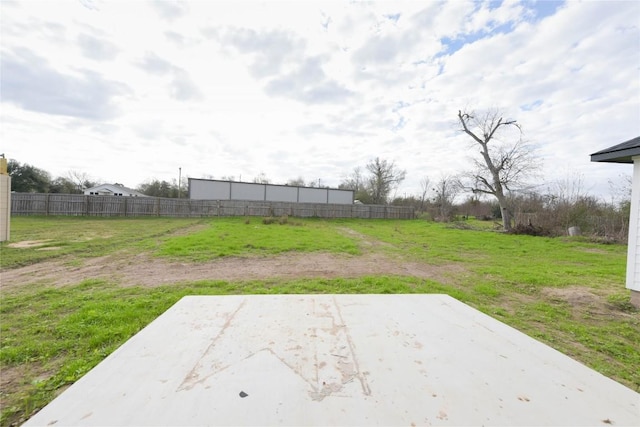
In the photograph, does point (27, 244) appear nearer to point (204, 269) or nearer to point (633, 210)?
point (204, 269)

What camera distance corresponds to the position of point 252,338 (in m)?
1.55

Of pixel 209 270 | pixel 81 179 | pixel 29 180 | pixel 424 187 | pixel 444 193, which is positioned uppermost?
pixel 424 187

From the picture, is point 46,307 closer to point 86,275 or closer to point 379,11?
point 86,275

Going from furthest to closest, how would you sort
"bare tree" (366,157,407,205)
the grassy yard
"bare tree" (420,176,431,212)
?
"bare tree" (420,176,431,212) → "bare tree" (366,157,407,205) → the grassy yard

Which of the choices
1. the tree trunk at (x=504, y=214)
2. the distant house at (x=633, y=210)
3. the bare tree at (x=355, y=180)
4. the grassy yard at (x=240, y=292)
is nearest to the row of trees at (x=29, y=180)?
the grassy yard at (x=240, y=292)

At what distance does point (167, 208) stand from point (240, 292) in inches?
657

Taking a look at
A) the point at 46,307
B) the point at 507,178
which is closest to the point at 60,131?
the point at 46,307

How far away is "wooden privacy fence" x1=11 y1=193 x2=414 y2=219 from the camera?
1514 cm

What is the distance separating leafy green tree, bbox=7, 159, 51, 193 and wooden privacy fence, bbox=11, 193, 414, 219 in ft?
34.8

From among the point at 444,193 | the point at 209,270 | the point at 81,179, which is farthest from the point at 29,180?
the point at 444,193

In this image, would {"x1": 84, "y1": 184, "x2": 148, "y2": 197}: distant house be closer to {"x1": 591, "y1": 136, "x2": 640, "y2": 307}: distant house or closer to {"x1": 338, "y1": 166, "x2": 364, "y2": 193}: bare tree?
{"x1": 338, "y1": 166, "x2": 364, "y2": 193}: bare tree

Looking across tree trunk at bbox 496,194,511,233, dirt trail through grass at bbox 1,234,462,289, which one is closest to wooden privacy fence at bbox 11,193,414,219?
tree trunk at bbox 496,194,511,233

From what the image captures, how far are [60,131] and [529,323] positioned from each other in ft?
78.1

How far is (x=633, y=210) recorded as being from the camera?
362 cm
